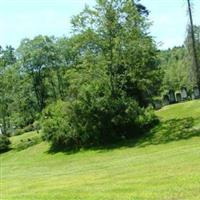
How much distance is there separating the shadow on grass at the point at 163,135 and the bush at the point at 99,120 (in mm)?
869

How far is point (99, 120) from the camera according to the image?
Result: 36406 mm

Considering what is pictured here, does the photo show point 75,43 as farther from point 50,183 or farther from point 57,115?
point 50,183

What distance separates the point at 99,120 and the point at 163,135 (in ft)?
16.9

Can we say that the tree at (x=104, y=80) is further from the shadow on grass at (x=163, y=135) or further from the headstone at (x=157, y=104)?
the headstone at (x=157, y=104)

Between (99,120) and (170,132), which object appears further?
(99,120)

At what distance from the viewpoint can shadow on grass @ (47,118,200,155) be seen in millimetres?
31875

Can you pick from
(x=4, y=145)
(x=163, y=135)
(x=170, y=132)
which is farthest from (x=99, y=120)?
(x=4, y=145)

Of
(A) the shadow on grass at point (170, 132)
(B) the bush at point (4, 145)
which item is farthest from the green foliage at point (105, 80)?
(B) the bush at point (4, 145)

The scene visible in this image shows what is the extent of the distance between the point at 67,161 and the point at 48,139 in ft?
22.3

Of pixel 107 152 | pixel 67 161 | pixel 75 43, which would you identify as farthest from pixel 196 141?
pixel 75 43

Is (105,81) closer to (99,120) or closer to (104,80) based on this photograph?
(104,80)

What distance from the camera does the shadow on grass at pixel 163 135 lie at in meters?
31.9

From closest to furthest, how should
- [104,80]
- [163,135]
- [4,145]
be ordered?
[163,135] < [104,80] < [4,145]

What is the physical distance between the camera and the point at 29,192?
18.3m
